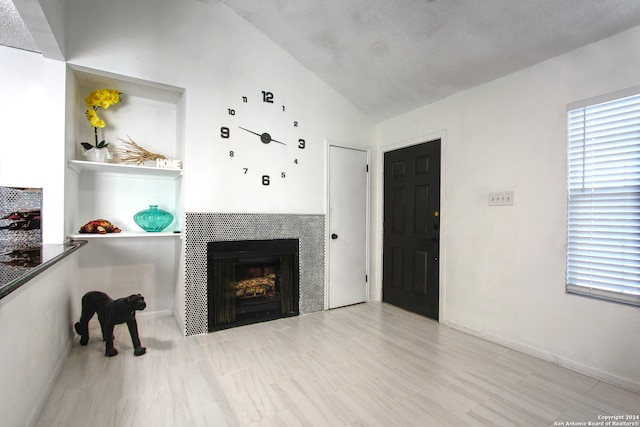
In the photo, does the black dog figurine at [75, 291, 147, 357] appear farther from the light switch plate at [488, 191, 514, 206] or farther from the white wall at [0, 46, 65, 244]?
the light switch plate at [488, 191, 514, 206]

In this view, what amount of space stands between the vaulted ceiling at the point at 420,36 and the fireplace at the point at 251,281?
6.69 feet

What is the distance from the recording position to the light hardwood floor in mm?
1642

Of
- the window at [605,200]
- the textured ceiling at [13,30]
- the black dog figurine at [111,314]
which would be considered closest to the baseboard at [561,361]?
the window at [605,200]

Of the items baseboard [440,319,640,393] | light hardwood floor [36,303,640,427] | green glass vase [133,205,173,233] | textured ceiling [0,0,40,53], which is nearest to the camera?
light hardwood floor [36,303,640,427]

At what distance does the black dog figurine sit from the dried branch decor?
4.35 feet

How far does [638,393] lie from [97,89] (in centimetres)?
497

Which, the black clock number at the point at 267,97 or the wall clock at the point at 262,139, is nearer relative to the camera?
the wall clock at the point at 262,139

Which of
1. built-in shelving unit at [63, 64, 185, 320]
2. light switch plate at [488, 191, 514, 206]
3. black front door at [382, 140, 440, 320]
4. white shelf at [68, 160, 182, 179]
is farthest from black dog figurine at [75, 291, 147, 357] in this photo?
light switch plate at [488, 191, 514, 206]

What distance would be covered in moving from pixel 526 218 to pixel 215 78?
3.12 metres

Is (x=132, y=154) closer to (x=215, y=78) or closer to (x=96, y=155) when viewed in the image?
(x=96, y=155)

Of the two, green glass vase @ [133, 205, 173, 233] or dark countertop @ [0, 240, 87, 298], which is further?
green glass vase @ [133, 205, 173, 233]

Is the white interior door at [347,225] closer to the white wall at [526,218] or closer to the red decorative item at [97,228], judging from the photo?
the white wall at [526,218]

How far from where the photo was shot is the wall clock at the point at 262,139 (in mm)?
2947

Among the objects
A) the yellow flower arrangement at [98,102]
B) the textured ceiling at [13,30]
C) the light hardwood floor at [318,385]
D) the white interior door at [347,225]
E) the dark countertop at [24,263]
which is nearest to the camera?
the dark countertop at [24,263]
